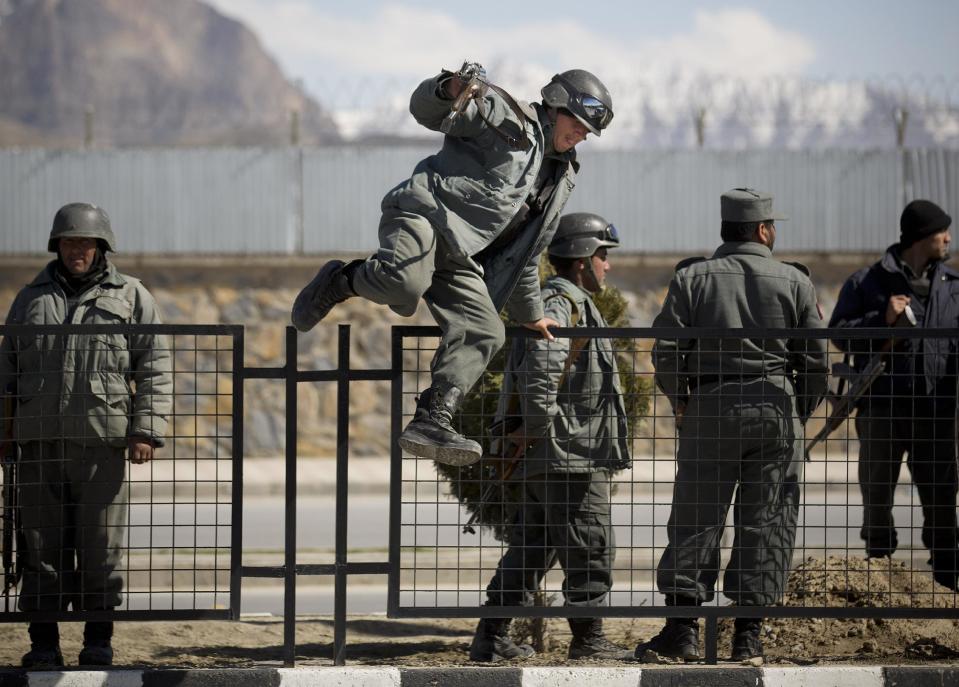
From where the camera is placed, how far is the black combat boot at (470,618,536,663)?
20.0 ft

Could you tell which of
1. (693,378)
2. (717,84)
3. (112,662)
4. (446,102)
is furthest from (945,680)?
(717,84)

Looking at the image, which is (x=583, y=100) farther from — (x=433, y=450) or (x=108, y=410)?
(x=108, y=410)

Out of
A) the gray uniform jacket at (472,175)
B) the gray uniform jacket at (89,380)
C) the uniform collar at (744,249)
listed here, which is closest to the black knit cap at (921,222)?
the uniform collar at (744,249)

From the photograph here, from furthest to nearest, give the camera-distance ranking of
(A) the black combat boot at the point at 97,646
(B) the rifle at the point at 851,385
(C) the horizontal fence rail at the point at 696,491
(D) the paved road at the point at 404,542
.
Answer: (D) the paved road at the point at 404,542
(B) the rifle at the point at 851,385
(A) the black combat boot at the point at 97,646
(C) the horizontal fence rail at the point at 696,491

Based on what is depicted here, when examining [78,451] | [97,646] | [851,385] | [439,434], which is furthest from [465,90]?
[851,385]

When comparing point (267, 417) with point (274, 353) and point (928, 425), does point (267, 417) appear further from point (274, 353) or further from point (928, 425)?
point (928, 425)

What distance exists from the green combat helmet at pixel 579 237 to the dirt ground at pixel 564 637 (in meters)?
1.81

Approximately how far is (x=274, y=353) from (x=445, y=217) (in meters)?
11.7

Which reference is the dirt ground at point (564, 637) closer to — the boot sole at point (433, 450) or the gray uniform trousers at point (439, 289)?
the boot sole at point (433, 450)

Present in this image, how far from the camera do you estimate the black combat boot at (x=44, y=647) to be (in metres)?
5.53

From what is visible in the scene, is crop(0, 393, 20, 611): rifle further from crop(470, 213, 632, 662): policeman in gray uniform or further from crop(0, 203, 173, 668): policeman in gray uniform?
crop(470, 213, 632, 662): policeman in gray uniform

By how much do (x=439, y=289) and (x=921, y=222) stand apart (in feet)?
12.3

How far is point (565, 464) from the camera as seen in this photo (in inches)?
231

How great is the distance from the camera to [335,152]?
1691 centimetres
